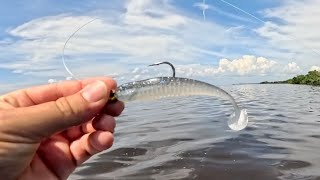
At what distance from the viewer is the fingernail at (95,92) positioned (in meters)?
2.85

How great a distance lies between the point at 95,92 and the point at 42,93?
36.0 inches

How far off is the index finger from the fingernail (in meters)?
0.50

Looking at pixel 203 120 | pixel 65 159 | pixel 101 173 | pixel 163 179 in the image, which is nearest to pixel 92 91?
pixel 65 159

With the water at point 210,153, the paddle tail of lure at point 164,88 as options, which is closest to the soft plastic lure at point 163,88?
the paddle tail of lure at point 164,88

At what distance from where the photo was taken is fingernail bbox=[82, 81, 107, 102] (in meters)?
2.85

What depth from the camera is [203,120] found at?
1177 cm

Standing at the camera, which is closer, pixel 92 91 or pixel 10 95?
pixel 92 91

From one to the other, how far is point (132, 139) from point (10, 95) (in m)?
5.41

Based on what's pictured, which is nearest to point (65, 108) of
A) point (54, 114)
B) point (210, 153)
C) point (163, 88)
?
point (54, 114)

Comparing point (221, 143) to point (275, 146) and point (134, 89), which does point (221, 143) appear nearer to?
point (275, 146)

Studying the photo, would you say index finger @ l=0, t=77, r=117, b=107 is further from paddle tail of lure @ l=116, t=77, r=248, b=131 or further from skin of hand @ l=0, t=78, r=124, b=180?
paddle tail of lure @ l=116, t=77, r=248, b=131

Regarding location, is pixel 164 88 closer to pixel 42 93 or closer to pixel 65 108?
pixel 65 108

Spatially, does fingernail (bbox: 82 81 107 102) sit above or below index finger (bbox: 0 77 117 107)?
above

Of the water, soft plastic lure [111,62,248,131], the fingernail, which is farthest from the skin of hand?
the water
